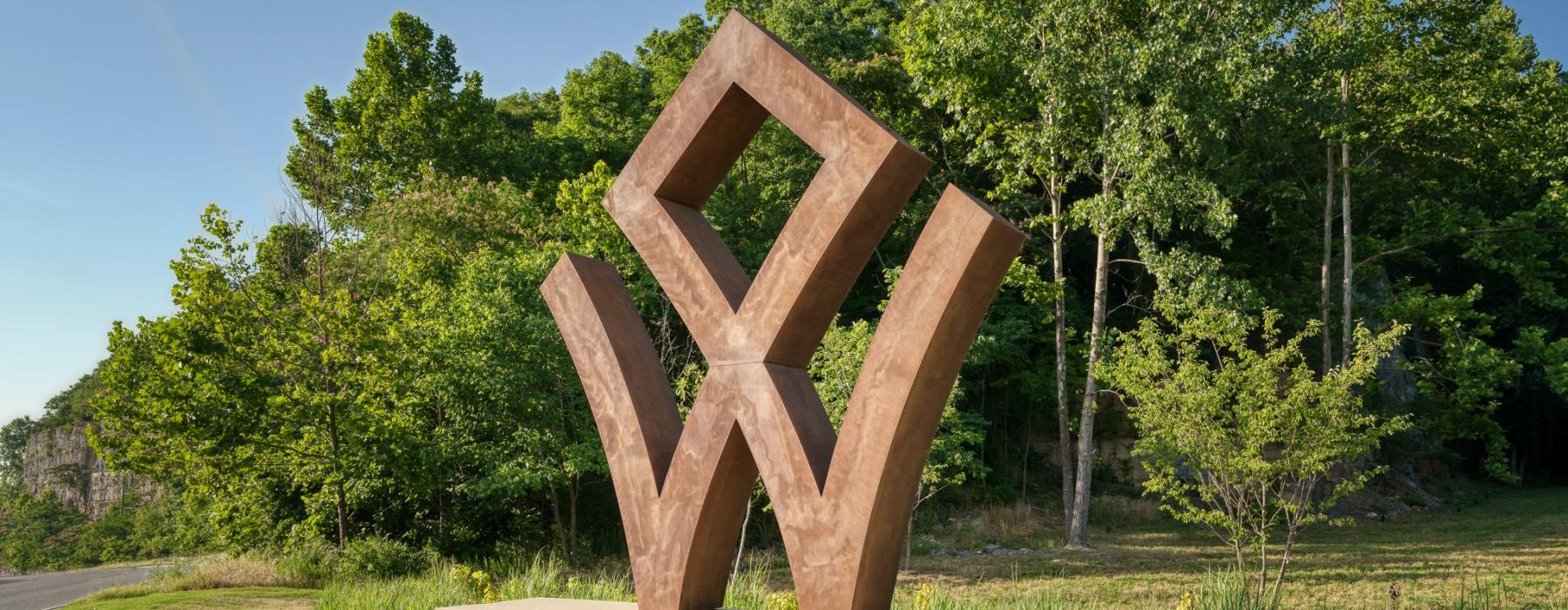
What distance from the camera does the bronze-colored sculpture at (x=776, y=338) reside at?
13.5 feet

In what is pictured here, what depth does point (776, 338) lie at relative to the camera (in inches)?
177

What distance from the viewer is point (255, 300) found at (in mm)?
16281

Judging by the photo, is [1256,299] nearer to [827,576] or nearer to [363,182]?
[827,576]

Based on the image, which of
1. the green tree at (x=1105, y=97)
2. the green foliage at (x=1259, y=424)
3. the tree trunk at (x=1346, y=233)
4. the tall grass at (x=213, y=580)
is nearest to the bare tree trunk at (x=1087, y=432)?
the green tree at (x=1105, y=97)

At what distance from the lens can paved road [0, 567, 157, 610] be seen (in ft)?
57.4

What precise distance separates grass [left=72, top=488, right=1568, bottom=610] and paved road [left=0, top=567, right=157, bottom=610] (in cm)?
310

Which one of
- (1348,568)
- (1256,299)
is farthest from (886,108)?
(1348,568)

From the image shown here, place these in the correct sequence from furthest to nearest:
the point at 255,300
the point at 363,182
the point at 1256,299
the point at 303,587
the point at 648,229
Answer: the point at 363,182 → the point at 1256,299 → the point at 255,300 → the point at 303,587 → the point at 648,229

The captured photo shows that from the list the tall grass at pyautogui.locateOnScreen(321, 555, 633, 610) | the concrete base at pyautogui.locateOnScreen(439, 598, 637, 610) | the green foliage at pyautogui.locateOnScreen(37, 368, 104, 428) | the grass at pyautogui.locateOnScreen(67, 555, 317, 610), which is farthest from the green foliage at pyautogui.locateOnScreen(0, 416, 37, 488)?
the concrete base at pyautogui.locateOnScreen(439, 598, 637, 610)

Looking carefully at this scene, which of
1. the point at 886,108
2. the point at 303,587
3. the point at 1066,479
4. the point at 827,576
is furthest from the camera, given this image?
the point at 886,108

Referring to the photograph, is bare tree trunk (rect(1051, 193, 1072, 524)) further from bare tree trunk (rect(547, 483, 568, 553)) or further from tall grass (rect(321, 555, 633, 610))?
tall grass (rect(321, 555, 633, 610))

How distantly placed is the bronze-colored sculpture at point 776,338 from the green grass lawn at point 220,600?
8496mm

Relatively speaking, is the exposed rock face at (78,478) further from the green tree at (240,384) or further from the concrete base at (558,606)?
the concrete base at (558,606)

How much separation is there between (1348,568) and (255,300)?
1781cm
